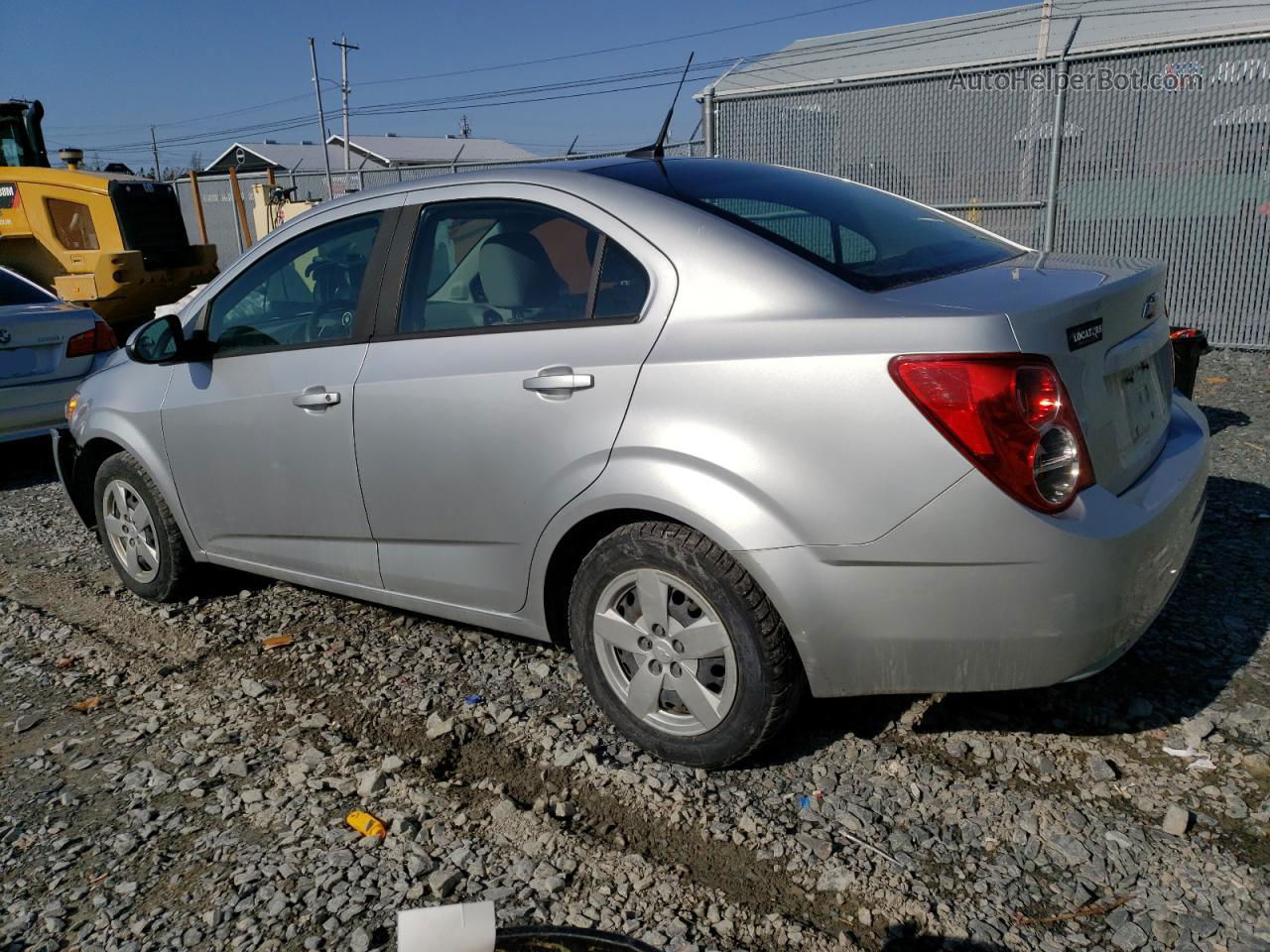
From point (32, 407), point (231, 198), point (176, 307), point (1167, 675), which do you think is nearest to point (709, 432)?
point (1167, 675)

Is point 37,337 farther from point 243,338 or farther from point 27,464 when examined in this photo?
point 243,338

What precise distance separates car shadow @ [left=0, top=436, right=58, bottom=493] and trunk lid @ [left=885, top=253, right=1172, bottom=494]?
642cm

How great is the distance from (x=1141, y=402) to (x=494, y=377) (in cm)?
190

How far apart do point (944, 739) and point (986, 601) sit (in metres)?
0.85

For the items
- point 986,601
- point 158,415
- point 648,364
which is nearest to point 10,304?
point 158,415

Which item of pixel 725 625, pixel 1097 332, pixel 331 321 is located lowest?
pixel 725 625

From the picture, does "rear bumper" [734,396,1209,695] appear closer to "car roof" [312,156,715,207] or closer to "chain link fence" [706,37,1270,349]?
"car roof" [312,156,715,207]

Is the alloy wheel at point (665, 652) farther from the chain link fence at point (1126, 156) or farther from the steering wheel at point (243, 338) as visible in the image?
the chain link fence at point (1126, 156)

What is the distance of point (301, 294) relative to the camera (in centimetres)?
386

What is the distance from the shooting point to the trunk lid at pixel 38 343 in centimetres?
694

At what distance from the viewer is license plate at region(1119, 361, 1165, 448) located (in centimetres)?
271

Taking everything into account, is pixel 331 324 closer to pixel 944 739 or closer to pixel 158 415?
pixel 158 415

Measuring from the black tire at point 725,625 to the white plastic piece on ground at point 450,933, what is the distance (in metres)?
1.12

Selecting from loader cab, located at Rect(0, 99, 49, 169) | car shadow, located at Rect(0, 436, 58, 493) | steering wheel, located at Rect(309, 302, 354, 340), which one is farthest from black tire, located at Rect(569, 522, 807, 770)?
loader cab, located at Rect(0, 99, 49, 169)
